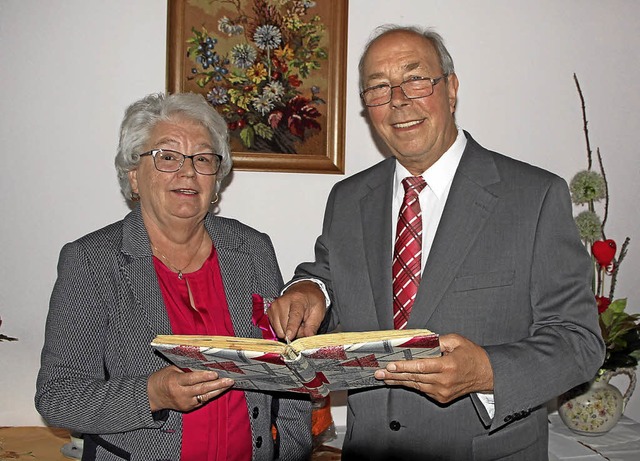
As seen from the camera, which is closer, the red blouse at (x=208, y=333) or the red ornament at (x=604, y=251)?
the red blouse at (x=208, y=333)

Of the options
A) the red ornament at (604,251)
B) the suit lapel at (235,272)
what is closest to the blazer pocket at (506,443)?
the suit lapel at (235,272)

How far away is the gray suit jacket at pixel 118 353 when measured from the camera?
6.09 ft

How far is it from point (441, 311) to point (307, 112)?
4.91 ft

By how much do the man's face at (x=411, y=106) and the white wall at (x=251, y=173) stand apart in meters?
1.13

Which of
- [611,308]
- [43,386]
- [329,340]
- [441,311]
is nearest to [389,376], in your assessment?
[329,340]

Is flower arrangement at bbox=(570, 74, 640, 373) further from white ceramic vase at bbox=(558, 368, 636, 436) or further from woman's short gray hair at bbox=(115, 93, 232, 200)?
woman's short gray hair at bbox=(115, 93, 232, 200)

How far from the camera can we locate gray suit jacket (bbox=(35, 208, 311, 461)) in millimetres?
1855

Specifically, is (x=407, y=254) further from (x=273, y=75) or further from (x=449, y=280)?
(x=273, y=75)

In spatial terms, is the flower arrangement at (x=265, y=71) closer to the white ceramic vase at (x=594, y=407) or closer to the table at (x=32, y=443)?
the table at (x=32, y=443)

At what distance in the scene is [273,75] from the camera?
120 inches

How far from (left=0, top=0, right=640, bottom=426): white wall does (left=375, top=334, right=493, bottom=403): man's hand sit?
1.64 m

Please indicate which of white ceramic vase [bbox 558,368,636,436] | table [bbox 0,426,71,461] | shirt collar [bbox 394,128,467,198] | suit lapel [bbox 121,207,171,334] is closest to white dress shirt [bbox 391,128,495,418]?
shirt collar [bbox 394,128,467,198]

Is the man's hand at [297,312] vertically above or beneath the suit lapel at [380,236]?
beneath

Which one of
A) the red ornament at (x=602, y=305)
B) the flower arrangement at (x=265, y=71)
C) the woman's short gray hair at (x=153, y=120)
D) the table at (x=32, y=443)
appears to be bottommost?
the table at (x=32, y=443)
